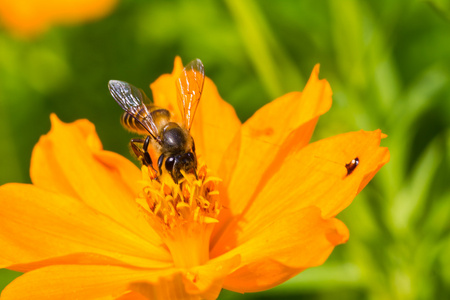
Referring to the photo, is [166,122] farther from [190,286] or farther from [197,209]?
[190,286]

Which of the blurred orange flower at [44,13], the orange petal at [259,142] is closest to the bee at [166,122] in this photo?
the orange petal at [259,142]

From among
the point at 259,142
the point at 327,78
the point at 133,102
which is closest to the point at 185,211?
the point at 259,142

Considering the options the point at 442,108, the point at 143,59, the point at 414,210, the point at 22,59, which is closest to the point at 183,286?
the point at 414,210

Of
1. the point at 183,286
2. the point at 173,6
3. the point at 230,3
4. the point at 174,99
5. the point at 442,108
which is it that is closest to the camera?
the point at 183,286

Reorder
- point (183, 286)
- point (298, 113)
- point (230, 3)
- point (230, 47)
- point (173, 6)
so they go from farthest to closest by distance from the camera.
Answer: point (173, 6) → point (230, 47) → point (230, 3) → point (298, 113) → point (183, 286)

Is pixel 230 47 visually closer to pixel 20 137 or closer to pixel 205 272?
pixel 20 137

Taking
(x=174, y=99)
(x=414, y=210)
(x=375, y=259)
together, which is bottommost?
(x=375, y=259)

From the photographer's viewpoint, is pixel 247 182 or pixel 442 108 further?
pixel 442 108
